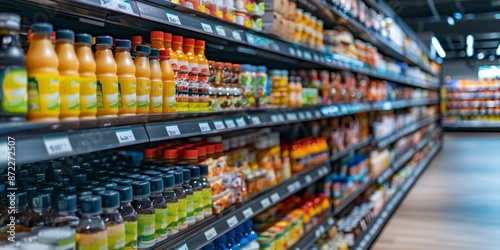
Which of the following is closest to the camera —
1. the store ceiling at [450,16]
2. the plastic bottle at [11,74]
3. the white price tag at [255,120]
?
the plastic bottle at [11,74]

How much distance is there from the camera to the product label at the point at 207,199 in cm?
205

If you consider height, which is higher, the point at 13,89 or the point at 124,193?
the point at 13,89

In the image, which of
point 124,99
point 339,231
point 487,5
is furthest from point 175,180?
point 487,5

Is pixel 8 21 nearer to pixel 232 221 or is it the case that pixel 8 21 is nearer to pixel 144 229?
pixel 144 229

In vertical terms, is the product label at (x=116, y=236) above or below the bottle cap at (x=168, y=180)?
below

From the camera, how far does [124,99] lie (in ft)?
4.99

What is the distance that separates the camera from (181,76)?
1.90 meters

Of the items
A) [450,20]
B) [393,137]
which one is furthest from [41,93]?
[450,20]

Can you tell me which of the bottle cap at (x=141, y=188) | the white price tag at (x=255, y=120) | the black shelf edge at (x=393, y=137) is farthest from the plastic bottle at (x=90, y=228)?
the black shelf edge at (x=393, y=137)

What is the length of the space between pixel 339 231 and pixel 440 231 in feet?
4.89

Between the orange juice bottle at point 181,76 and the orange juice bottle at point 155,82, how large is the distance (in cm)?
16

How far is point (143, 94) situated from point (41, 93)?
1.47 feet

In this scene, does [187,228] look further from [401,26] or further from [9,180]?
[401,26]

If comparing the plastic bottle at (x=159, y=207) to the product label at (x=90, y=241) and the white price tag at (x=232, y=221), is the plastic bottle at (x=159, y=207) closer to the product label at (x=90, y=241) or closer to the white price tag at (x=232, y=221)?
the product label at (x=90, y=241)
